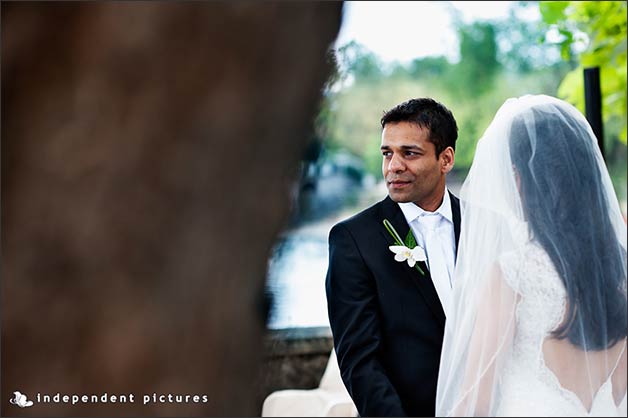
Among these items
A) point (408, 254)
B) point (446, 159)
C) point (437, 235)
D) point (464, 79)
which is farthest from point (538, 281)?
point (464, 79)

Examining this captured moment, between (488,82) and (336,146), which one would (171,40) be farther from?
(488,82)

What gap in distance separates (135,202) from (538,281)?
1760 mm

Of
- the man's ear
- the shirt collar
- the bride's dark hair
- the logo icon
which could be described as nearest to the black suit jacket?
the shirt collar

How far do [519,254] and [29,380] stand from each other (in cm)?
186

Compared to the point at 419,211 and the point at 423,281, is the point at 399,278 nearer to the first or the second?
the point at 423,281

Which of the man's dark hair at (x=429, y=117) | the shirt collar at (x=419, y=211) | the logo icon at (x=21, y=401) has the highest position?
the man's dark hair at (x=429, y=117)

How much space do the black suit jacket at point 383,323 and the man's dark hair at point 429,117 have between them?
1.51 feet

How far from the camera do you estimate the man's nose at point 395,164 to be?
3061 millimetres

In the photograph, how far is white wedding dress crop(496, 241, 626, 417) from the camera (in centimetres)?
249

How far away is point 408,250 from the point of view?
300 centimetres

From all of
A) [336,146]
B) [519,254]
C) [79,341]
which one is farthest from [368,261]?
[336,146]

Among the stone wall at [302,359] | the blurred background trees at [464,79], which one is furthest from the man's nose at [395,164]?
the blurred background trees at [464,79]

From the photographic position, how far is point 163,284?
1051mm

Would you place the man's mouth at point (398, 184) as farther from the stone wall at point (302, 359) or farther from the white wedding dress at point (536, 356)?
the stone wall at point (302, 359)
